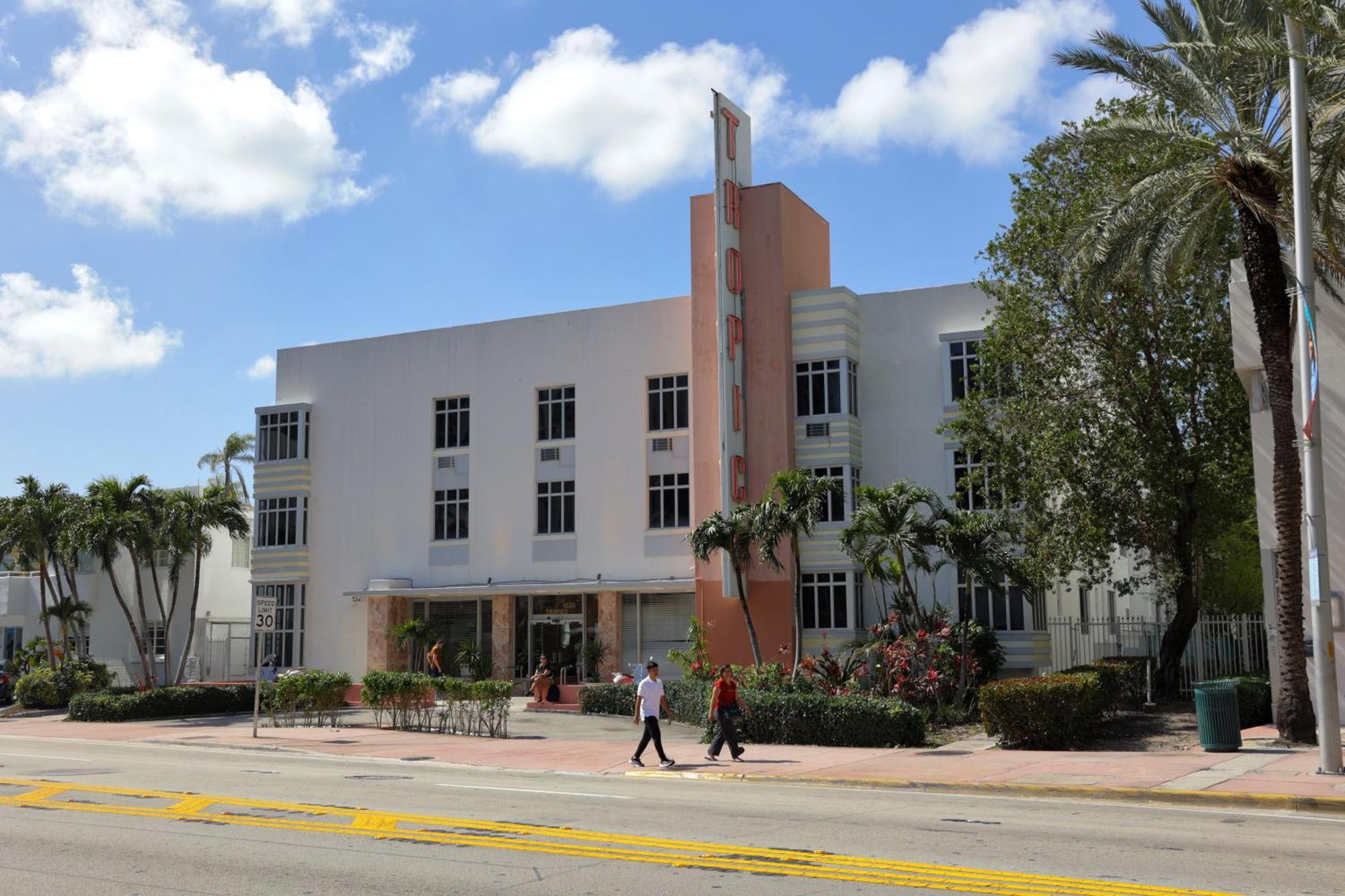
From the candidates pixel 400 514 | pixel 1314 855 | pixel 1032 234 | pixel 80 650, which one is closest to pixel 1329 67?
pixel 1032 234

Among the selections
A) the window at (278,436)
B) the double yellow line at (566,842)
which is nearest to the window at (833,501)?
the window at (278,436)

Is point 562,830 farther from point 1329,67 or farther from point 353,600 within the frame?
point 353,600

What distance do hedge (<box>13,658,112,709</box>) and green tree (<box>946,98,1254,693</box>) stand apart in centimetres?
2645

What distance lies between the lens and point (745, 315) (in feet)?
112

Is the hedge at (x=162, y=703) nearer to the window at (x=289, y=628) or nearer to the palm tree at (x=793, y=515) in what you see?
the window at (x=289, y=628)

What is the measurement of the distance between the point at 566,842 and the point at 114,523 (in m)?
28.4

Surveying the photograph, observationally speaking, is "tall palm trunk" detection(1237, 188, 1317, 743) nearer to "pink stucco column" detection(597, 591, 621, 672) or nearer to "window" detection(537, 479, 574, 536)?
"pink stucco column" detection(597, 591, 621, 672)

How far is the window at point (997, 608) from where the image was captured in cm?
3091

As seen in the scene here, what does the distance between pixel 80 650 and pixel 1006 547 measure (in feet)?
109

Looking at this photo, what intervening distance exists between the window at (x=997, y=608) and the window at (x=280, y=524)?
70.1ft

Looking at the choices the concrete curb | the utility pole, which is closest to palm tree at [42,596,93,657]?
the concrete curb

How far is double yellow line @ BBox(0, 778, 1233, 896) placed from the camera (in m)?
8.75

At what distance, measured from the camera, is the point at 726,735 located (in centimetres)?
1923

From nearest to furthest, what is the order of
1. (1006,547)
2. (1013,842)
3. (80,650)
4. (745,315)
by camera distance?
1. (1013,842)
2. (1006,547)
3. (745,315)
4. (80,650)
